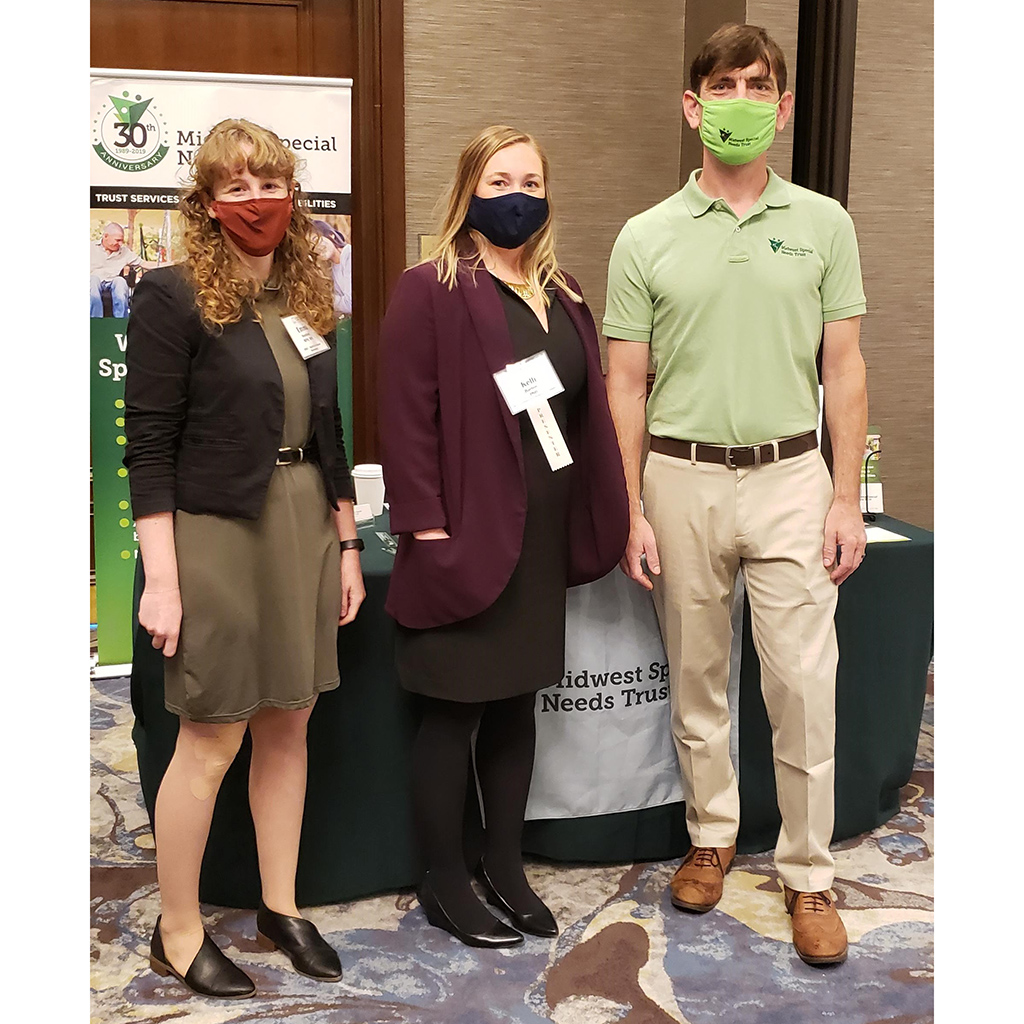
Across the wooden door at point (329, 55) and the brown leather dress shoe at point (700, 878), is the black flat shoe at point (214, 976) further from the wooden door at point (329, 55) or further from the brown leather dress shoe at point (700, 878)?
the wooden door at point (329, 55)

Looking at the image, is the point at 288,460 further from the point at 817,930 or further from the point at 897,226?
the point at 897,226

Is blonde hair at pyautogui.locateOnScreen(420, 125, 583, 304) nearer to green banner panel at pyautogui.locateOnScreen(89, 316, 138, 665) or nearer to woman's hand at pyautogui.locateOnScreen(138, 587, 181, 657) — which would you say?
woman's hand at pyautogui.locateOnScreen(138, 587, 181, 657)

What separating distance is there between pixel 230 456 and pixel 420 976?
3.31 feet

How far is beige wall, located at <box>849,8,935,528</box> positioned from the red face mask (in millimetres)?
2963

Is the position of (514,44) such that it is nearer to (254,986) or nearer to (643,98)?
(643,98)

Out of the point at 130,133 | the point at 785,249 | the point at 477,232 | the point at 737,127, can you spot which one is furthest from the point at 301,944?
the point at 130,133

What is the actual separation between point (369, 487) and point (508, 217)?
38.6 inches

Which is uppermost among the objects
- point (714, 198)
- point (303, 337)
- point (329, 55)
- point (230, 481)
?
point (329, 55)

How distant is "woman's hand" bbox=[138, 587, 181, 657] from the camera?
1.67 meters

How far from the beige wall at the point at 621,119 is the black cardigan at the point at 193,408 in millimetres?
2382

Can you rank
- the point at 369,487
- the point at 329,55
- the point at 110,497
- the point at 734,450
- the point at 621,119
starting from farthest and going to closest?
the point at 621,119
the point at 329,55
the point at 110,497
the point at 369,487
the point at 734,450

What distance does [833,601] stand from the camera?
80.5 inches

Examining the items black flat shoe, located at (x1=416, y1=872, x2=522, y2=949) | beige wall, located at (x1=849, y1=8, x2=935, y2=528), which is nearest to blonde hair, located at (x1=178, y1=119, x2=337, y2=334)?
black flat shoe, located at (x1=416, y1=872, x2=522, y2=949)

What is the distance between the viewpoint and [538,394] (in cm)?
182
